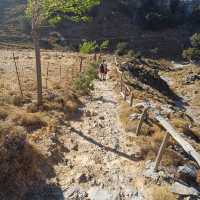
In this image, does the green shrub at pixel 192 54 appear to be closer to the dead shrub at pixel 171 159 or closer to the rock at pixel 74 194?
the dead shrub at pixel 171 159

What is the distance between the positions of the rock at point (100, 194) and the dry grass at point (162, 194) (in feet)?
4.08

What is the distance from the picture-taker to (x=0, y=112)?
498 inches

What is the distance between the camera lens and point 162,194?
31.0 ft

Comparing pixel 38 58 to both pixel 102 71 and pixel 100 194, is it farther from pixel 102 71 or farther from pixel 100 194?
pixel 102 71

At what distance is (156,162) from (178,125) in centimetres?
735

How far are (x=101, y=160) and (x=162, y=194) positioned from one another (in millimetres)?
2975

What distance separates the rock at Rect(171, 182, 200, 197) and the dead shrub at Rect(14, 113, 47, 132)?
641 centimetres

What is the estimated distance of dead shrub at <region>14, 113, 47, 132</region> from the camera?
12.7 meters

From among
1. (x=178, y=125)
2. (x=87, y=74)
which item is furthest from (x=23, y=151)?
(x=87, y=74)

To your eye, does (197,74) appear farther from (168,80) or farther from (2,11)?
(2,11)

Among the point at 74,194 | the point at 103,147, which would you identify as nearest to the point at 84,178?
the point at 74,194

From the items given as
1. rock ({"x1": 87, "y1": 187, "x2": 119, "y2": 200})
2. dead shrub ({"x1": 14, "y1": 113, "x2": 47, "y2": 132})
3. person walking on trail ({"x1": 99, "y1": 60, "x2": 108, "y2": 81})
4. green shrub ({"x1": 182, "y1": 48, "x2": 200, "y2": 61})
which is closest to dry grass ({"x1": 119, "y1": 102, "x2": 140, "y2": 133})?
dead shrub ({"x1": 14, "y1": 113, "x2": 47, "y2": 132})

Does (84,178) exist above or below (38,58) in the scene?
below

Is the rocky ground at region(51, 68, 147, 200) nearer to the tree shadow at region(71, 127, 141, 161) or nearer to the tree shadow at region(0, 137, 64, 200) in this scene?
the tree shadow at region(71, 127, 141, 161)
